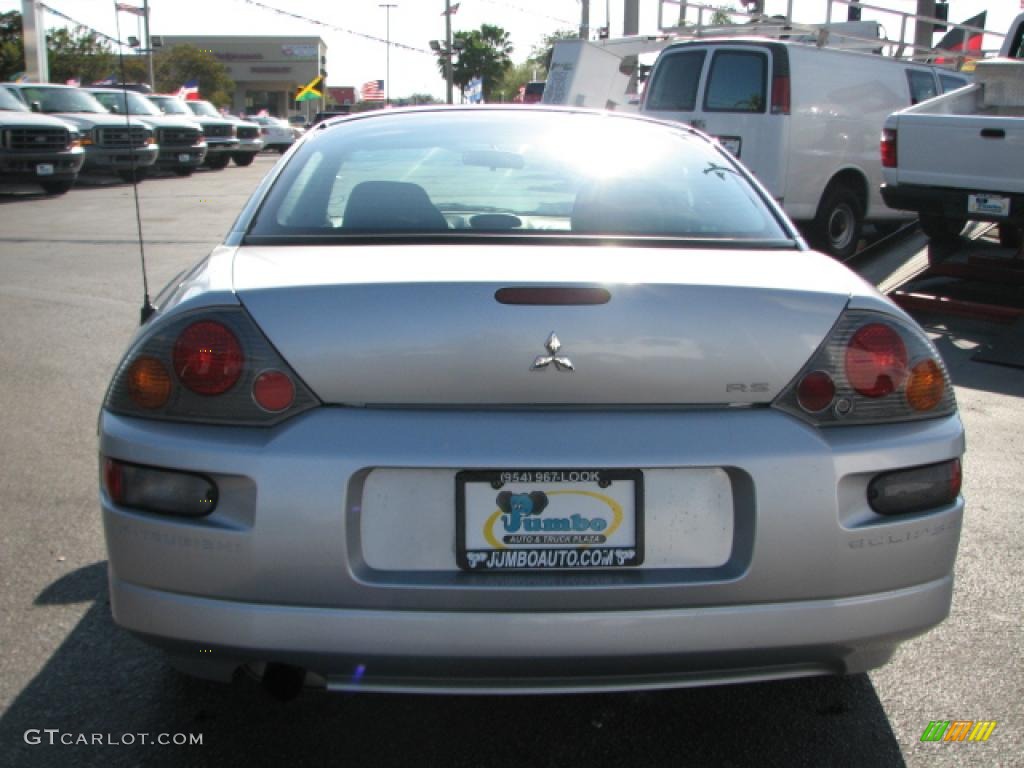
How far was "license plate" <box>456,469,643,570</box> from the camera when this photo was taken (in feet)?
6.94

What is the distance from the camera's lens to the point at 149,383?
225 cm

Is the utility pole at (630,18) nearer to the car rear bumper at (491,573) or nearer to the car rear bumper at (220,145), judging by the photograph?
the car rear bumper at (220,145)

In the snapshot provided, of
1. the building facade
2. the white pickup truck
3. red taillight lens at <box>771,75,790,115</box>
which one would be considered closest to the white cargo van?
red taillight lens at <box>771,75,790,115</box>

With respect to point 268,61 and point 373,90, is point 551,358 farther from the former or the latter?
point 268,61

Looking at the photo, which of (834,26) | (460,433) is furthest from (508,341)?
(834,26)

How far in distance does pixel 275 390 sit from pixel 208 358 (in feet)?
0.54

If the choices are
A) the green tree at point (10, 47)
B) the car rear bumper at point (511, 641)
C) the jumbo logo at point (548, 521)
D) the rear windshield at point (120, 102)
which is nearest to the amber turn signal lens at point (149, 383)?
the car rear bumper at point (511, 641)

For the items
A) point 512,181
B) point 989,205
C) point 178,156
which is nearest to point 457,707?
point 512,181

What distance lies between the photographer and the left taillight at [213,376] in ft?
7.09

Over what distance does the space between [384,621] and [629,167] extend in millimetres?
1551

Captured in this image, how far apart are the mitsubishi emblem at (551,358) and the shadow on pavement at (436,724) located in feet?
3.14

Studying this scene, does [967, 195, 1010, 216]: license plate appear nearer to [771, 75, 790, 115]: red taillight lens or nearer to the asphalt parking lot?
[771, 75, 790, 115]: red taillight lens

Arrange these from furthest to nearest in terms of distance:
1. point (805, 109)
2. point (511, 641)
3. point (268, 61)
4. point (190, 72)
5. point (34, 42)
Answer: point (268, 61)
point (190, 72)
point (34, 42)
point (805, 109)
point (511, 641)

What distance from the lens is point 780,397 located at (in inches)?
87.3
